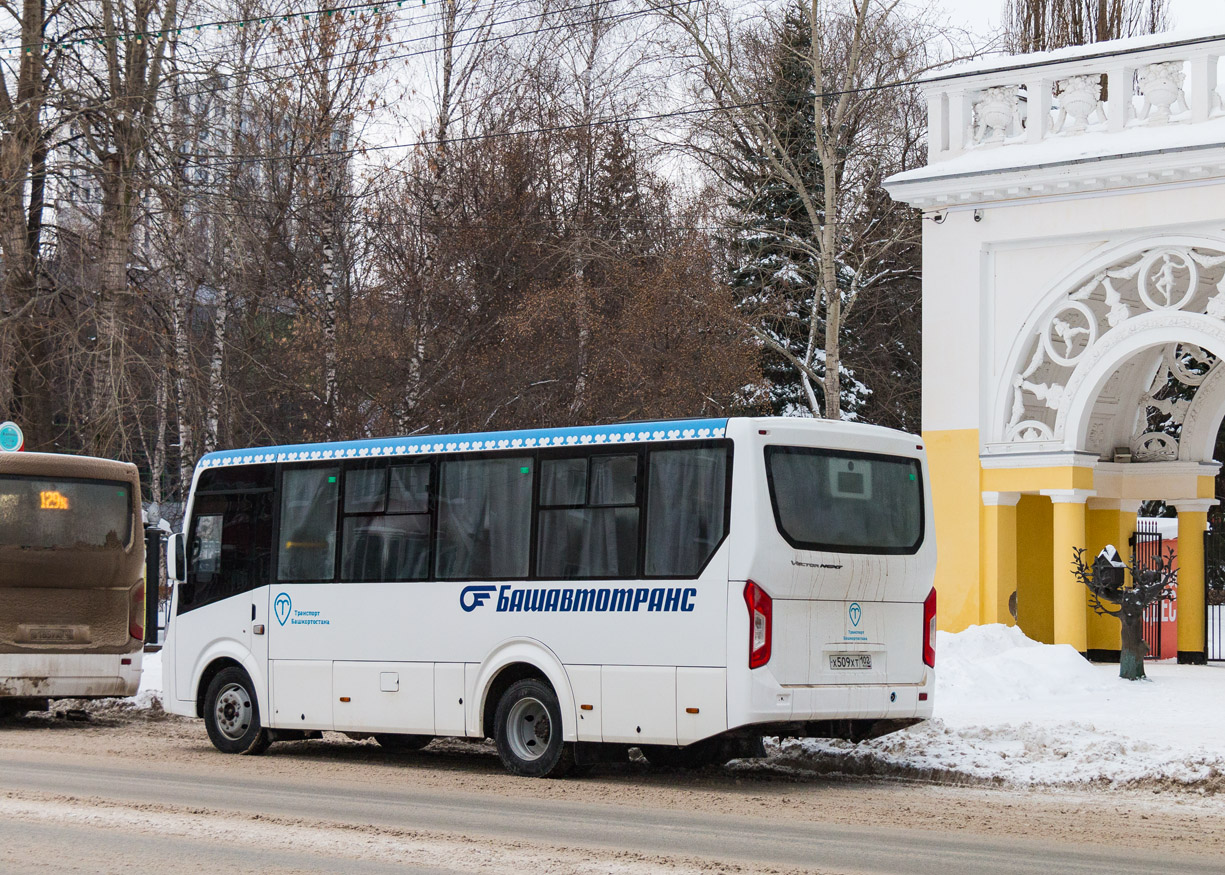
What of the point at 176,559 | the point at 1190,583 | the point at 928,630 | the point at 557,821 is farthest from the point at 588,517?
the point at 1190,583

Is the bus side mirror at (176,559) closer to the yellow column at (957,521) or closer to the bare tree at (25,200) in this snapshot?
the bare tree at (25,200)

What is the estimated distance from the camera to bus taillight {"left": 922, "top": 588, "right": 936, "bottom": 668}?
1372 centimetres

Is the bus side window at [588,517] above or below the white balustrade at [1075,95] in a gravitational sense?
below

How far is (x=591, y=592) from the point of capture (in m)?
13.3

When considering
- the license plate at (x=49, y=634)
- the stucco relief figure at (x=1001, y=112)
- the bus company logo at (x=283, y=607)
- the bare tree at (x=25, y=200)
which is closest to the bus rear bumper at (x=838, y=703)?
the bus company logo at (x=283, y=607)

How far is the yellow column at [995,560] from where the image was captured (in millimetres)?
23109

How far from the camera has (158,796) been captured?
477 inches

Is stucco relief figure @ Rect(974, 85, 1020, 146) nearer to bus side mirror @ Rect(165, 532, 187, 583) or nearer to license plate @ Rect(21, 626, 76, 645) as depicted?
bus side mirror @ Rect(165, 532, 187, 583)

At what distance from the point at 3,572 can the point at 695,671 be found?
9144 mm

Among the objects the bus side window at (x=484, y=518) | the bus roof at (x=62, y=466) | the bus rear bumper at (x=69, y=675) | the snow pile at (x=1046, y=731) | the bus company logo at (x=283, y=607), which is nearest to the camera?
the snow pile at (x=1046, y=731)

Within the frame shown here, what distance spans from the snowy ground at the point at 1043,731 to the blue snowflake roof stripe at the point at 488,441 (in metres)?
3.27

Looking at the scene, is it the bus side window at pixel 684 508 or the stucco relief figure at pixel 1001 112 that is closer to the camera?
the bus side window at pixel 684 508

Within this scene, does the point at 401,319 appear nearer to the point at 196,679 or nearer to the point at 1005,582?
the point at 1005,582

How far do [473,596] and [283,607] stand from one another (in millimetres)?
2306
